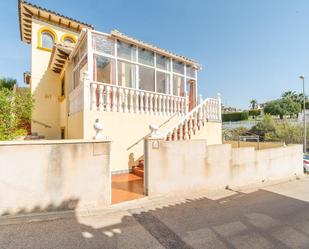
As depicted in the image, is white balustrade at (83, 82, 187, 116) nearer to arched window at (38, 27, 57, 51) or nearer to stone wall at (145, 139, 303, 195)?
stone wall at (145, 139, 303, 195)

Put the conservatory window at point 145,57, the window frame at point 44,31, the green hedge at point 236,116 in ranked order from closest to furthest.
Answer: the conservatory window at point 145,57, the window frame at point 44,31, the green hedge at point 236,116

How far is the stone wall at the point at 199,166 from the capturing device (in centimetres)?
499

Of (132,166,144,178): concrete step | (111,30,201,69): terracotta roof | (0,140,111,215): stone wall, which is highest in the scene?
(111,30,201,69): terracotta roof

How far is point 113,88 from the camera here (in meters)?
6.90

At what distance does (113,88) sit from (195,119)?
11.8 feet

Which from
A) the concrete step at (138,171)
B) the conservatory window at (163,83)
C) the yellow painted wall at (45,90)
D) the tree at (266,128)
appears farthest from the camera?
the tree at (266,128)

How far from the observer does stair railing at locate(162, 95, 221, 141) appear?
22.1 feet

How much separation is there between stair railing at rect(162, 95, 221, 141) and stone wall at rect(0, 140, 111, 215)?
275 centimetres

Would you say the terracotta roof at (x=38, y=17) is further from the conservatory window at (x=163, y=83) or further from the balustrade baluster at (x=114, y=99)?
the balustrade baluster at (x=114, y=99)

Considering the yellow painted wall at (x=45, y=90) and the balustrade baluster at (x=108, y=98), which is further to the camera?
the yellow painted wall at (x=45, y=90)

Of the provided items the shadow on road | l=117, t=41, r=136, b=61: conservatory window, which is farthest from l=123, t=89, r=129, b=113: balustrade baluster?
the shadow on road

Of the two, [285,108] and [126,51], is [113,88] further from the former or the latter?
[285,108]

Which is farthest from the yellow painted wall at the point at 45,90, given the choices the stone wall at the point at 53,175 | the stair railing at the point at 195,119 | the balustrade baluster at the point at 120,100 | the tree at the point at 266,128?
the tree at the point at 266,128

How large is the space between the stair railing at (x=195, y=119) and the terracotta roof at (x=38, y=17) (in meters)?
9.53
